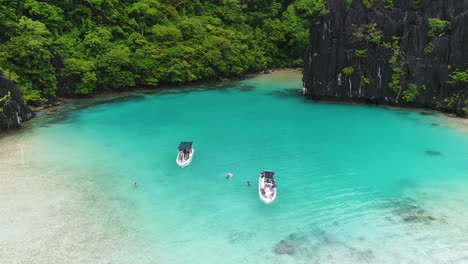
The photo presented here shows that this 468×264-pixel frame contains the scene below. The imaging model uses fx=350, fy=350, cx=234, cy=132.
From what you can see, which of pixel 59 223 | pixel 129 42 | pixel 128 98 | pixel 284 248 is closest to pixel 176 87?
pixel 128 98

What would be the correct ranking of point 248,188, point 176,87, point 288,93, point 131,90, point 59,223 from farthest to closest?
1. point 176,87
2. point 131,90
3. point 288,93
4. point 248,188
5. point 59,223

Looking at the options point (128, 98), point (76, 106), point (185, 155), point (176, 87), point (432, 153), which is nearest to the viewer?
point (185, 155)

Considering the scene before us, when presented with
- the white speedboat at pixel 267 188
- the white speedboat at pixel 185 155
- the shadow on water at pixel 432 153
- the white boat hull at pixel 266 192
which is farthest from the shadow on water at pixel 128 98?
the shadow on water at pixel 432 153

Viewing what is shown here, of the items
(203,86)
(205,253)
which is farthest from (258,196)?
(203,86)

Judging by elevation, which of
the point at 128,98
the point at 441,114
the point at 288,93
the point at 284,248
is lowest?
the point at 284,248

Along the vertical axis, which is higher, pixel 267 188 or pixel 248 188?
pixel 267 188

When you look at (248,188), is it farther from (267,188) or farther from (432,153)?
(432,153)
